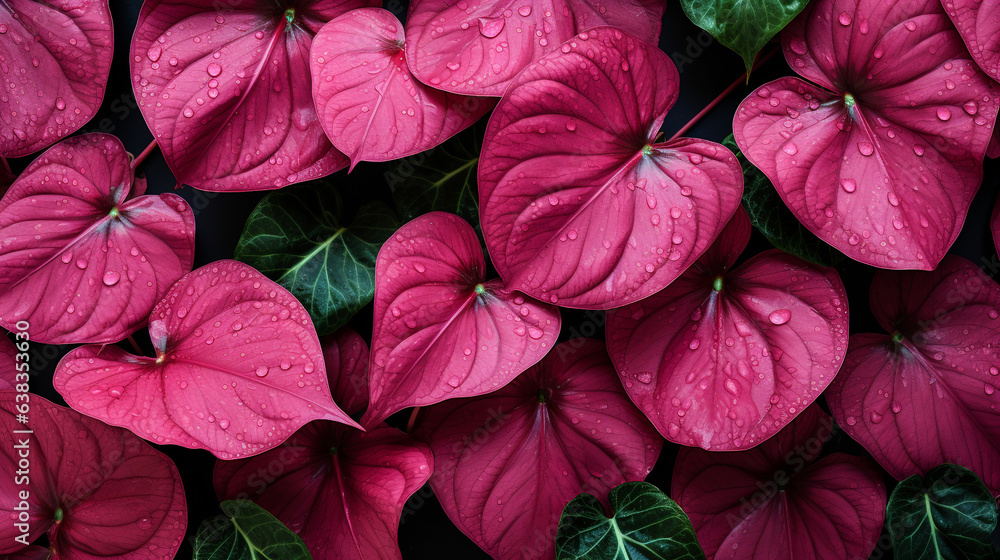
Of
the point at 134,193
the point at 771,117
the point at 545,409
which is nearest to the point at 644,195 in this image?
the point at 771,117

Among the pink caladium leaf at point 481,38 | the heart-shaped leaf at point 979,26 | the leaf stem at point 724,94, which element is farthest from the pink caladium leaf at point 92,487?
the heart-shaped leaf at point 979,26

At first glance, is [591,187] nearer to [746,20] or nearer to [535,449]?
[746,20]

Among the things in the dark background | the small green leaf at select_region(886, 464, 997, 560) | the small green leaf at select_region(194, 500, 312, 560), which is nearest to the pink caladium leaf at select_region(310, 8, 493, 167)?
the dark background

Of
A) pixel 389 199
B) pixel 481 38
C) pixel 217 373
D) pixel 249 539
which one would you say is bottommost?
pixel 249 539

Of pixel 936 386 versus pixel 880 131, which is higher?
pixel 880 131

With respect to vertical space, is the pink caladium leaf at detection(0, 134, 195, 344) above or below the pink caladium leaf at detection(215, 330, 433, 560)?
above

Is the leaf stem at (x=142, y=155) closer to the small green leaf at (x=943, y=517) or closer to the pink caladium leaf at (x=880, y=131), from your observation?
the pink caladium leaf at (x=880, y=131)

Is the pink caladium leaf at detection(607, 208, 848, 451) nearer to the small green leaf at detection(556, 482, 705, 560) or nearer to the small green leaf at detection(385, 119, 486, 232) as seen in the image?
the small green leaf at detection(556, 482, 705, 560)

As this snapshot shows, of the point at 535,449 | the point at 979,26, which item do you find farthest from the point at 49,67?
the point at 979,26
